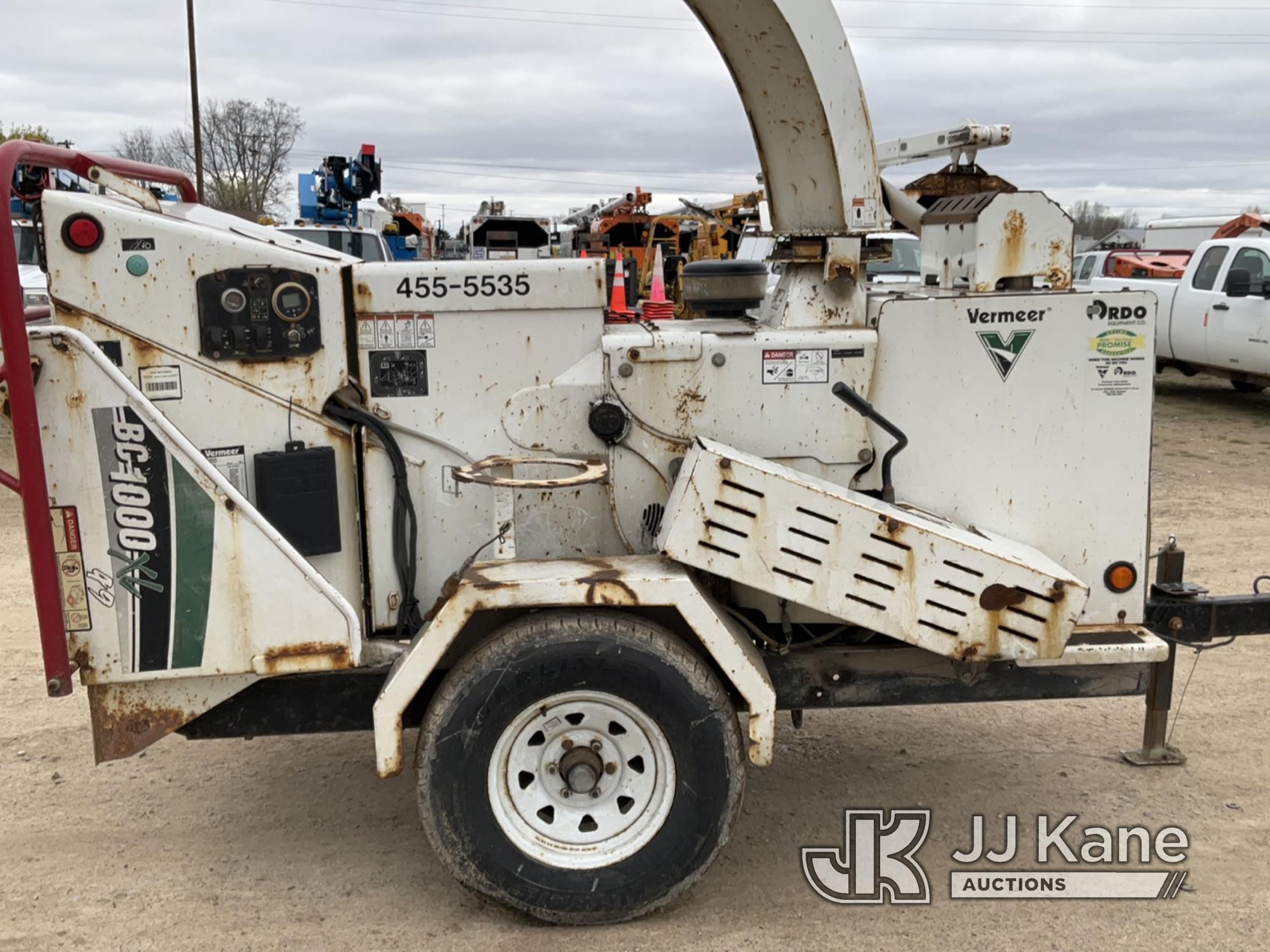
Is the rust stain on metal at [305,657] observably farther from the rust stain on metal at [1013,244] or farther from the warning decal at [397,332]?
the rust stain on metal at [1013,244]

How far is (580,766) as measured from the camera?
11.4 feet

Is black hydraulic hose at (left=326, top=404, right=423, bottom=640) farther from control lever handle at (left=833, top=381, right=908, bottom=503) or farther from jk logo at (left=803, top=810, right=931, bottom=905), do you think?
jk logo at (left=803, top=810, right=931, bottom=905)

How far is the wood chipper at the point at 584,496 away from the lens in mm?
3414

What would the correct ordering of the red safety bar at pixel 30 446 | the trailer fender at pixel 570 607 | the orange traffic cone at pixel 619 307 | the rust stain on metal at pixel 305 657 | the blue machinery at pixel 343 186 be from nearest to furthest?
1. the red safety bar at pixel 30 446
2. the trailer fender at pixel 570 607
3. the rust stain on metal at pixel 305 657
4. the orange traffic cone at pixel 619 307
5. the blue machinery at pixel 343 186

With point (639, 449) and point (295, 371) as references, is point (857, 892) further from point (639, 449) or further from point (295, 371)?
point (295, 371)

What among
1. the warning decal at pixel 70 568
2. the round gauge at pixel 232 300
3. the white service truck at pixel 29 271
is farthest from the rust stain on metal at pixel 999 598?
the white service truck at pixel 29 271

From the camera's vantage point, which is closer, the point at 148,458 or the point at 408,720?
the point at 148,458

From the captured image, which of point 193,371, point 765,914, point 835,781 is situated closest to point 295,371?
point 193,371

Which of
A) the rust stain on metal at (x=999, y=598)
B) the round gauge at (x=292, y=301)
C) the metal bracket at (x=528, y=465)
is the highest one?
the round gauge at (x=292, y=301)

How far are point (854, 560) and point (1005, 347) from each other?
0.94m

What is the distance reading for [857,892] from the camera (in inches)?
147

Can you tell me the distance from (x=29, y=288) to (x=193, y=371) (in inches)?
300

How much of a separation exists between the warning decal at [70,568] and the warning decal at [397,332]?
3.23 ft

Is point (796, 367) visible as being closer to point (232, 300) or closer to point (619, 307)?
point (232, 300)
